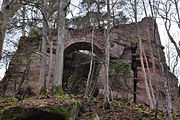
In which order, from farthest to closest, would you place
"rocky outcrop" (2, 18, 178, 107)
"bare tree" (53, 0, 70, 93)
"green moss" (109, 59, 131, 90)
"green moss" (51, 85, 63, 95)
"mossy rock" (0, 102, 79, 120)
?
"green moss" (109, 59, 131, 90)
"rocky outcrop" (2, 18, 178, 107)
"bare tree" (53, 0, 70, 93)
"green moss" (51, 85, 63, 95)
"mossy rock" (0, 102, 79, 120)

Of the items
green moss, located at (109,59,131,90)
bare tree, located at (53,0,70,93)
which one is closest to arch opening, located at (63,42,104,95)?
green moss, located at (109,59,131,90)

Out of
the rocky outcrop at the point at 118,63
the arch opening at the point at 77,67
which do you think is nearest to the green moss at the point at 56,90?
the rocky outcrop at the point at 118,63

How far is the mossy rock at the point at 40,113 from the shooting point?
388 cm

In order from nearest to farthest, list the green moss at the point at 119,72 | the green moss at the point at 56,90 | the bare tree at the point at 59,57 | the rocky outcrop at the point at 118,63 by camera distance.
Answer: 1. the green moss at the point at 56,90
2. the bare tree at the point at 59,57
3. the rocky outcrop at the point at 118,63
4. the green moss at the point at 119,72

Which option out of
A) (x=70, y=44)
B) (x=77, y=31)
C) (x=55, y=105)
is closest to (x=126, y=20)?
(x=77, y=31)

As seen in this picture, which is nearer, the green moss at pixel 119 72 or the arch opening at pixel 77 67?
the green moss at pixel 119 72

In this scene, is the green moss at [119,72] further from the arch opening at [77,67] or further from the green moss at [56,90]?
Result: the green moss at [56,90]

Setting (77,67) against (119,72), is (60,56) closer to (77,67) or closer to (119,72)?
(119,72)

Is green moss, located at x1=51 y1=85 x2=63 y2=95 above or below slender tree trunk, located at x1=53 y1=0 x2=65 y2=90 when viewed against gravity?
below

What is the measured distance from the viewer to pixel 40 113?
13.5 ft

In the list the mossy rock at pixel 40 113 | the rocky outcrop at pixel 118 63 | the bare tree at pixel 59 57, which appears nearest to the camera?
the mossy rock at pixel 40 113

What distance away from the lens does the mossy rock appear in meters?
3.88

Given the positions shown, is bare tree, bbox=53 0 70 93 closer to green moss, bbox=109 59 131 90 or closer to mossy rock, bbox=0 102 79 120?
mossy rock, bbox=0 102 79 120

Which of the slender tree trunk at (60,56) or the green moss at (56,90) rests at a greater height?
the slender tree trunk at (60,56)
